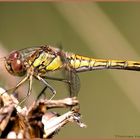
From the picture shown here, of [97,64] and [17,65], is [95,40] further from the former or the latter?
[17,65]

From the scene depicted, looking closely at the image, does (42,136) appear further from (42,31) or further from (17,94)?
(42,31)

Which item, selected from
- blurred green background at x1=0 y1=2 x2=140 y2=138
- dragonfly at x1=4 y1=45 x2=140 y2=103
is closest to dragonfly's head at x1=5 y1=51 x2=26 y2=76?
dragonfly at x1=4 y1=45 x2=140 y2=103

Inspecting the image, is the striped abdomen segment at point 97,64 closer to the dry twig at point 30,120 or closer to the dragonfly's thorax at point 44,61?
the dragonfly's thorax at point 44,61

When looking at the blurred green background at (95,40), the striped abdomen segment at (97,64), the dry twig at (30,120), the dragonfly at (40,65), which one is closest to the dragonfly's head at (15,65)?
the dragonfly at (40,65)

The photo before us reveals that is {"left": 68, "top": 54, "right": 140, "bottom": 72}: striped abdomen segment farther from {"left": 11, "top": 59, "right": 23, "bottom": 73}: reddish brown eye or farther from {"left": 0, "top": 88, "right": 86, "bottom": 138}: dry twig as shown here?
{"left": 0, "top": 88, "right": 86, "bottom": 138}: dry twig

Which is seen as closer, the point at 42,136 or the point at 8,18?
the point at 42,136

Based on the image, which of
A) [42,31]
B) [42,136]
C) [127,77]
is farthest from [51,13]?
[42,136]
